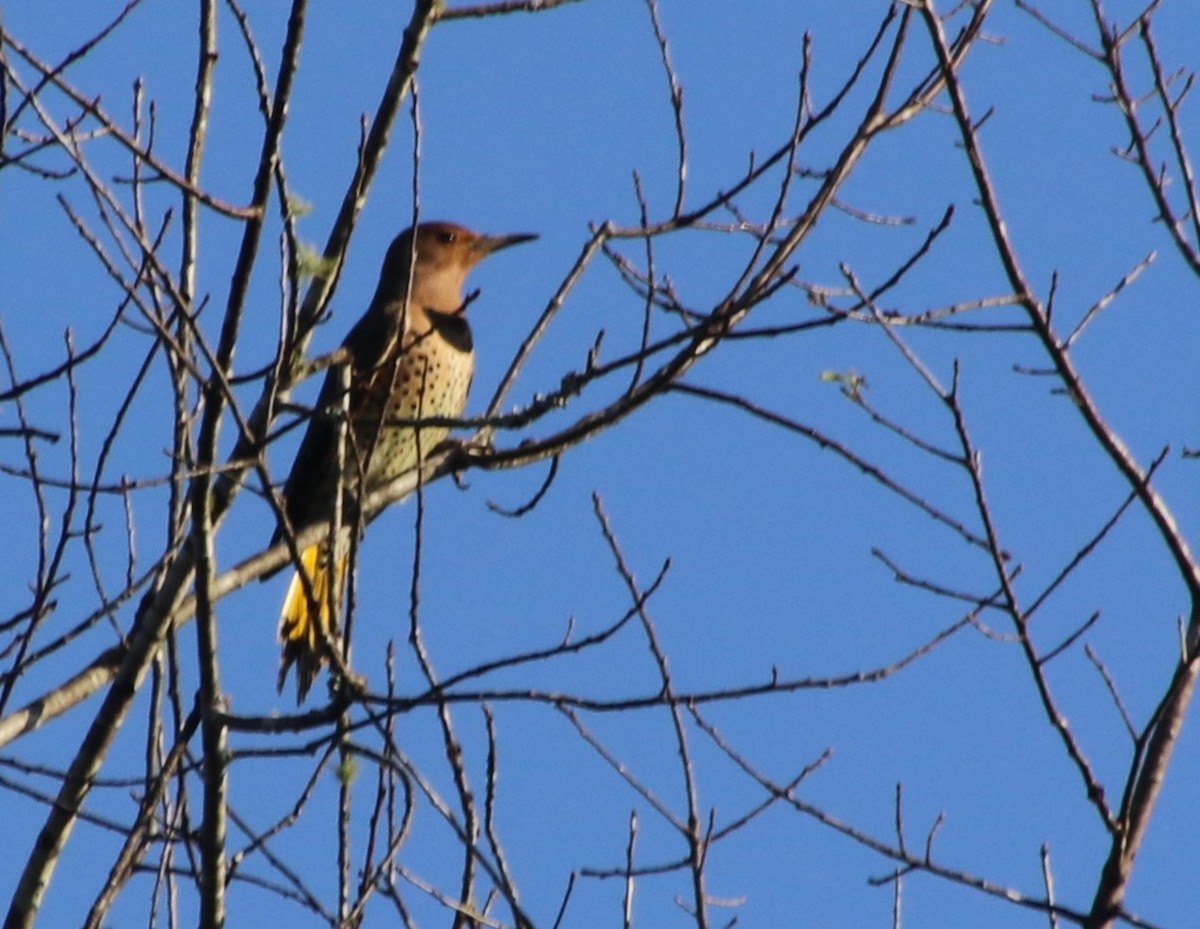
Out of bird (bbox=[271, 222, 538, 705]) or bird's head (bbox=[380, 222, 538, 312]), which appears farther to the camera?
bird's head (bbox=[380, 222, 538, 312])

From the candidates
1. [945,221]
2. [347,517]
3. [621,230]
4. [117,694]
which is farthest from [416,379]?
[945,221]

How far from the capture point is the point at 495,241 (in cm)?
739

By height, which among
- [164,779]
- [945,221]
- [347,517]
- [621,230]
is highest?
[347,517]

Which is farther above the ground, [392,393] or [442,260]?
[442,260]

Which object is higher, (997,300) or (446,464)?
(446,464)

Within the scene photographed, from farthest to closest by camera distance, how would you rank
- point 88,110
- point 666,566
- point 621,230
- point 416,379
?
point 416,379 → point 621,230 → point 666,566 → point 88,110

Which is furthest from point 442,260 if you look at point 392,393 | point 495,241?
point 392,393

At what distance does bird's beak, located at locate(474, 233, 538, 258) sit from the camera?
7.31 meters

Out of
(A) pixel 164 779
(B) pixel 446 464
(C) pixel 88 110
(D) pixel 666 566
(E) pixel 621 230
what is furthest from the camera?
(B) pixel 446 464

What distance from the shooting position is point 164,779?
10.5 feet

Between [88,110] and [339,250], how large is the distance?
497mm

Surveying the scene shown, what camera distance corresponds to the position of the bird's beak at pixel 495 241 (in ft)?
24.0

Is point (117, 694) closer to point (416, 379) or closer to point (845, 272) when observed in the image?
point (845, 272)

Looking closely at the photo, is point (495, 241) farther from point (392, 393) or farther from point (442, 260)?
point (392, 393)
